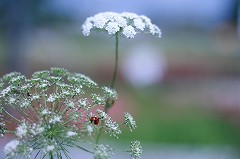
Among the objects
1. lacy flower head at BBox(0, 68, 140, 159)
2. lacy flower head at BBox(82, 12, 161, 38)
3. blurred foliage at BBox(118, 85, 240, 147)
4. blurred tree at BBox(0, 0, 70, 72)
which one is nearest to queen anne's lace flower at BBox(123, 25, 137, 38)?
lacy flower head at BBox(82, 12, 161, 38)

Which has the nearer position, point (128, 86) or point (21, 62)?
point (21, 62)

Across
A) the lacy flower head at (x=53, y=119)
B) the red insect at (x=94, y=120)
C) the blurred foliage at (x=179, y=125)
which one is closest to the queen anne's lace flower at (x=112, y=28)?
the lacy flower head at (x=53, y=119)

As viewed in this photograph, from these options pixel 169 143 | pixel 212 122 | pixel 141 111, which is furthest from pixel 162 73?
pixel 169 143

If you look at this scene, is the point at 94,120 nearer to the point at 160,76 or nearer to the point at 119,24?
the point at 119,24

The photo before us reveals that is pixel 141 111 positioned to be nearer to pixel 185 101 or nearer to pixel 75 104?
pixel 185 101

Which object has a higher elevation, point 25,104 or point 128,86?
point 128,86

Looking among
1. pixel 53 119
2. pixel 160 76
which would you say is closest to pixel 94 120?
pixel 53 119

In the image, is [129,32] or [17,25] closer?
[129,32]
